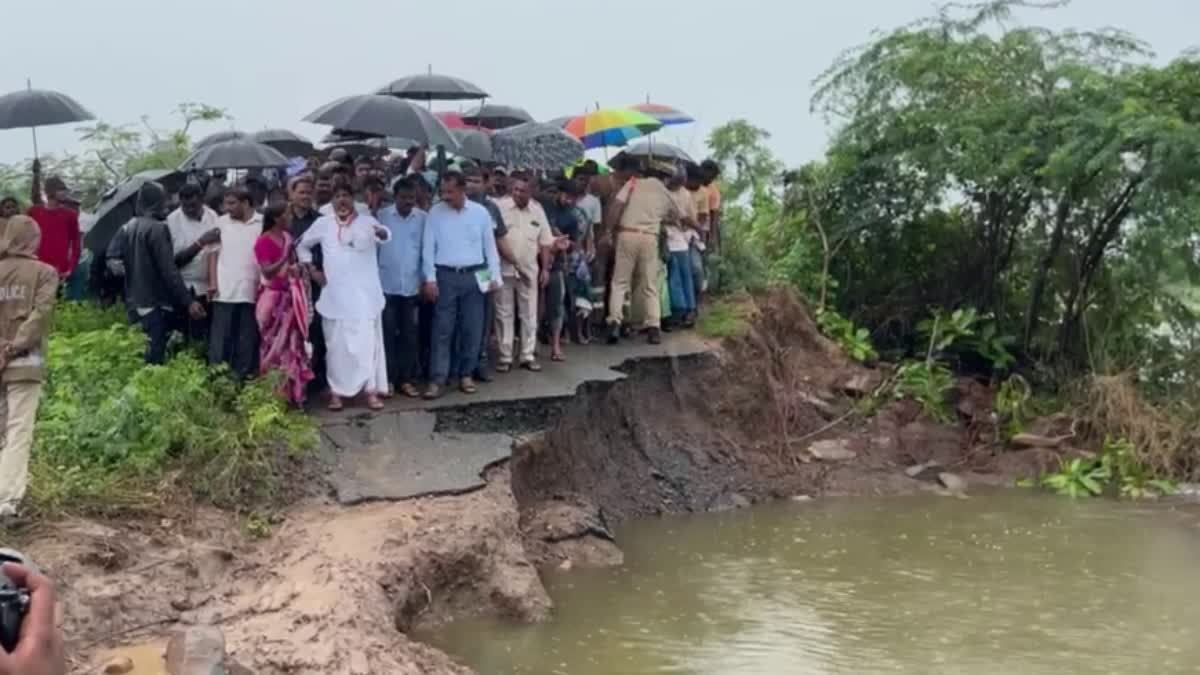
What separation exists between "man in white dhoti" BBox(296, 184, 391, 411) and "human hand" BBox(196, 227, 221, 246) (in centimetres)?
60

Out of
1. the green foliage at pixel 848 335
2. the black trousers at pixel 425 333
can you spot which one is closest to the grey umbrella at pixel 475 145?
the black trousers at pixel 425 333

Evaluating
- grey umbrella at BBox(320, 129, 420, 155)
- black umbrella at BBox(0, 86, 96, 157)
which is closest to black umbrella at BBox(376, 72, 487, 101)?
grey umbrella at BBox(320, 129, 420, 155)

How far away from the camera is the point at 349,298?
34.8ft

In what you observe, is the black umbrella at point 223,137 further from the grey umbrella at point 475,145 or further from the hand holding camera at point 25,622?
the hand holding camera at point 25,622

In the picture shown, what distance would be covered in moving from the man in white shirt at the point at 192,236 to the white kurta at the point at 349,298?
0.81 m

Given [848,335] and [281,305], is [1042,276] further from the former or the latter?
[281,305]

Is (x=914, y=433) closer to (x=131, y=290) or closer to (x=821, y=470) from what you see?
(x=821, y=470)

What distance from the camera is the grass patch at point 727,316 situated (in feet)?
48.2

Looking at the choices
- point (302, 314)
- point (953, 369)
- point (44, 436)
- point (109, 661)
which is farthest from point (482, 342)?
point (953, 369)

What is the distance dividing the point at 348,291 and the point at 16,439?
281cm

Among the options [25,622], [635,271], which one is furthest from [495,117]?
[25,622]

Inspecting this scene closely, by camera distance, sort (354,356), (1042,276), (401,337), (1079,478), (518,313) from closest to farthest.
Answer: (354,356)
(401,337)
(518,313)
(1079,478)
(1042,276)

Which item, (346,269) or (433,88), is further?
(433,88)

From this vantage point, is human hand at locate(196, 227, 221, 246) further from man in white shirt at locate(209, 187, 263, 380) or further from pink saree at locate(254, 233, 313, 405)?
pink saree at locate(254, 233, 313, 405)
